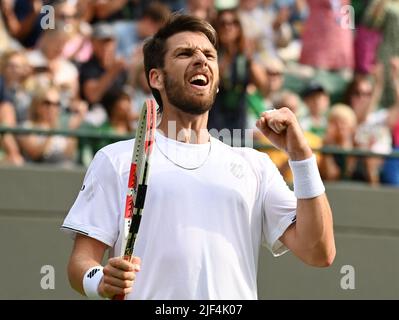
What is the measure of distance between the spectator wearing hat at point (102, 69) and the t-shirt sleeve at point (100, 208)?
3524 mm

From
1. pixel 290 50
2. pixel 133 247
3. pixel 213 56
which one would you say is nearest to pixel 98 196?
pixel 133 247

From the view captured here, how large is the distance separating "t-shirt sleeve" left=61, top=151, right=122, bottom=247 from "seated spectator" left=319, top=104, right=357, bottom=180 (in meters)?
4.02

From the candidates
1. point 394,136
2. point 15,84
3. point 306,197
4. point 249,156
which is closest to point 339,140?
point 394,136

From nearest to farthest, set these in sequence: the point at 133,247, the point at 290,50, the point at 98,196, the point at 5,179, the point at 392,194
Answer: the point at 133,247
the point at 98,196
the point at 5,179
the point at 392,194
the point at 290,50

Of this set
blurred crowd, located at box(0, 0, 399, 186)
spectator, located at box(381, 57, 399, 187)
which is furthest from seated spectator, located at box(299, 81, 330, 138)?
spectator, located at box(381, 57, 399, 187)

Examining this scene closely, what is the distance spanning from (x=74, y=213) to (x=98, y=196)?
0.13 m

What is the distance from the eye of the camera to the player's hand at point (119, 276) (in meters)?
3.77

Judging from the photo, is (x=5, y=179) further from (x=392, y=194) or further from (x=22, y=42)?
(x=392, y=194)

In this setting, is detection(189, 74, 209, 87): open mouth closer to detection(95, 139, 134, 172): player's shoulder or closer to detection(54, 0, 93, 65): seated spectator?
detection(95, 139, 134, 172): player's shoulder

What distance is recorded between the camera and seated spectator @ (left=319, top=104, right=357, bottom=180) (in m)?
8.09

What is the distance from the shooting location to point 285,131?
4.09m

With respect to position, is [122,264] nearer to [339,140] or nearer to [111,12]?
[111,12]

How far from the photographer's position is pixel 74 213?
4.26 metres

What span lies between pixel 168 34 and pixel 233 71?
3533mm
